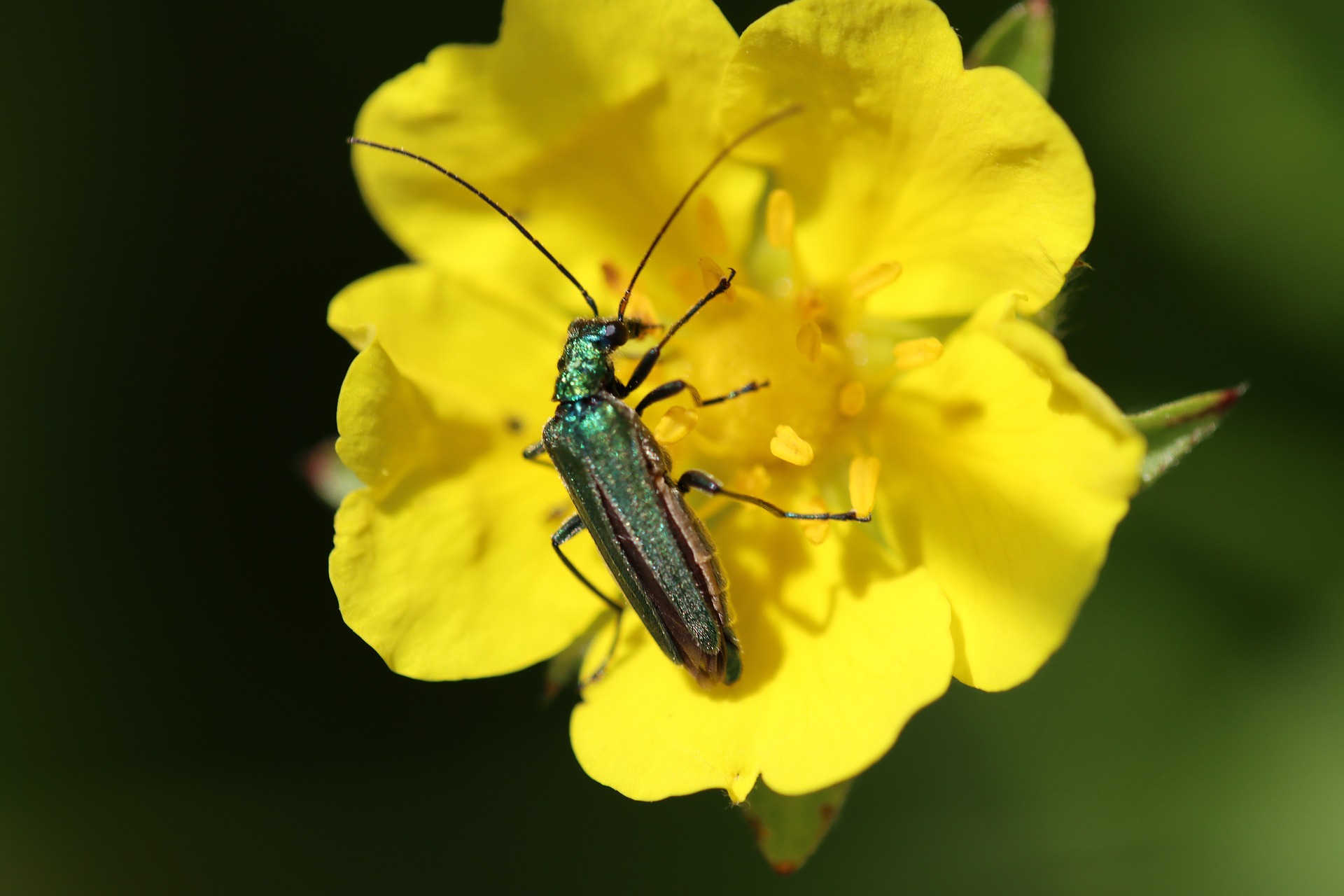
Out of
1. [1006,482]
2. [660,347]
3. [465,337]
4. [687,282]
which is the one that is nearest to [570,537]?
[660,347]

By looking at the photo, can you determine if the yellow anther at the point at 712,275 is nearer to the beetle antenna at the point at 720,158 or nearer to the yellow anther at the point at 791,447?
the beetle antenna at the point at 720,158

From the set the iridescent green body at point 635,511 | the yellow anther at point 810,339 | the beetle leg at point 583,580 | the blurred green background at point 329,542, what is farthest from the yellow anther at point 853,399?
the blurred green background at point 329,542

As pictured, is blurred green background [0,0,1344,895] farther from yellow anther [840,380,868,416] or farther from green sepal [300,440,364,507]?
yellow anther [840,380,868,416]

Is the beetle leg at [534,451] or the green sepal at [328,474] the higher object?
the beetle leg at [534,451]

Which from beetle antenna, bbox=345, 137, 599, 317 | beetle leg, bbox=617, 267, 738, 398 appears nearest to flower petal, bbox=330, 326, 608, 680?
beetle leg, bbox=617, 267, 738, 398

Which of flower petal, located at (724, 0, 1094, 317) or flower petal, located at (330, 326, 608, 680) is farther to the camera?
flower petal, located at (330, 326, 608, 680)
